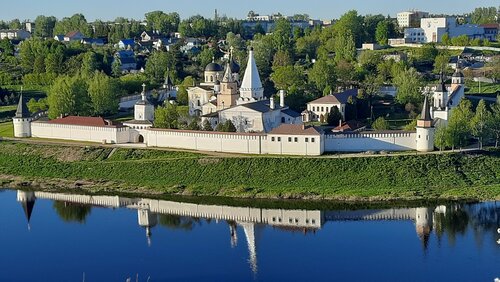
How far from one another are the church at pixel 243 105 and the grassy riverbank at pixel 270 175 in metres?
3.72

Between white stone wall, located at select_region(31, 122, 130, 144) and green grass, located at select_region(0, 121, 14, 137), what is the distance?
1.81 m

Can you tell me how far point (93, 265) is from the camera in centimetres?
2181

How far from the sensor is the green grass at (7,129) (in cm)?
4044

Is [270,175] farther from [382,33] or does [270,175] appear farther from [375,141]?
[382,33]

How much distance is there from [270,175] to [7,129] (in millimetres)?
17711

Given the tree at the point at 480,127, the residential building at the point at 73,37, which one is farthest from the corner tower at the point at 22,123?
the residential building at the point at 73,37

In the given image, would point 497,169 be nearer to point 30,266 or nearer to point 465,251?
point 465,251

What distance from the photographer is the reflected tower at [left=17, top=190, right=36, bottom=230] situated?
93.0ft

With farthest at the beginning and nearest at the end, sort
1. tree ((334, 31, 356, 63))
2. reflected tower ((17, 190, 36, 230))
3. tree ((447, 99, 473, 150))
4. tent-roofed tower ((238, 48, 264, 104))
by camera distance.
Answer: tree ((334, 31, 356, 63)) < tent-roofed tower ((238, 48, 264, 104)) < tree ((447, 99, 473, 150)) < reflected tower ((17, 190, 36, 230))

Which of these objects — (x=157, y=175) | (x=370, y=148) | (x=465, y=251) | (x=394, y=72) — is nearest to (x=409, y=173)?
(x=370, y=148)

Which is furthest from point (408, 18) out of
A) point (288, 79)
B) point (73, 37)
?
point (288, 79)

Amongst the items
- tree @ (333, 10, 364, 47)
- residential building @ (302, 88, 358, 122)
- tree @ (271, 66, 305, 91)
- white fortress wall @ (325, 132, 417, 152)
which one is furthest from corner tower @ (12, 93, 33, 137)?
tree @ (333, 10, 364, 47)

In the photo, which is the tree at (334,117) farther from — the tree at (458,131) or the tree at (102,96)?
the tree at (102,96)

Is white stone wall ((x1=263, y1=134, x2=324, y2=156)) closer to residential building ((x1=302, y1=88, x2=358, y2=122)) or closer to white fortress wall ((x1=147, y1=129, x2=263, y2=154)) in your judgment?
white fortress wall ((x1=147, y1=129, x2=263, y2=154))
